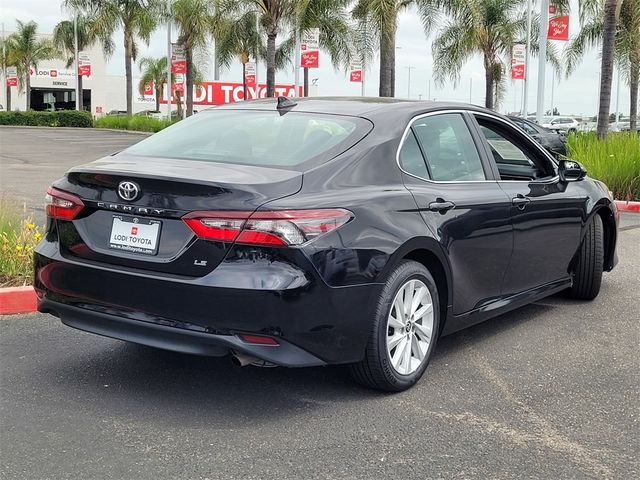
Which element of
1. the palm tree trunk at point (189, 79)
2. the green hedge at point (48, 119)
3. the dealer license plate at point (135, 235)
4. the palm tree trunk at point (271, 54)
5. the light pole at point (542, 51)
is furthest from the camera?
the green hedge at point (48, 119)

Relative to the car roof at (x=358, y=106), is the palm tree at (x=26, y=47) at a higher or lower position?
higher

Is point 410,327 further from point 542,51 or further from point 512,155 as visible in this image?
point 542,51

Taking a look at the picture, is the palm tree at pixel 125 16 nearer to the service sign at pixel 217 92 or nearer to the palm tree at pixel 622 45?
the service sign at pixel 217 92

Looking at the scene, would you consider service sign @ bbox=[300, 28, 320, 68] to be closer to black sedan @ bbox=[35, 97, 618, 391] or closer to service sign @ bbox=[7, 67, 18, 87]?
black sedan @ bbox=[35, 97, 618, 391]

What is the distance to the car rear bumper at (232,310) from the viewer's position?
144 inches

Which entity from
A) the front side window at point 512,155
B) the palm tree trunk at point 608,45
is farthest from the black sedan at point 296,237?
the palm tree trunk at point 608,45

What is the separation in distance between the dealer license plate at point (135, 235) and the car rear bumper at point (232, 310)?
120mm

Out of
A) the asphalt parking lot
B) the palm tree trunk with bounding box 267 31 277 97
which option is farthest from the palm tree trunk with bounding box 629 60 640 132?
the asphalt parking lot

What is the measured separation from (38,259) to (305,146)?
5.19 ft

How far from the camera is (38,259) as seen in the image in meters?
4.36

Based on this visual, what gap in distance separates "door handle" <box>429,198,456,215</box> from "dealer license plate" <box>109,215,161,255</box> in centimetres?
154

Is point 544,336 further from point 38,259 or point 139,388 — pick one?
point 38,259

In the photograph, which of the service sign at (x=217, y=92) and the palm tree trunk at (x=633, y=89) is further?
the service sign at (x=217, y=92)

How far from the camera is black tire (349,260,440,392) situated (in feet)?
13.3
